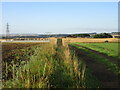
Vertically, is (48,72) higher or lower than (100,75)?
higher

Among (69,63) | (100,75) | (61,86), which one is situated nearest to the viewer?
(61,86)

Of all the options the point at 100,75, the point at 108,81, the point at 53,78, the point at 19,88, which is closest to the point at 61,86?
the point at 53,78

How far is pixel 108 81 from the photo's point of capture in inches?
223

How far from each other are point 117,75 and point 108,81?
920 mm

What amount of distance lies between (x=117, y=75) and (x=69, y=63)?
6.23 ft

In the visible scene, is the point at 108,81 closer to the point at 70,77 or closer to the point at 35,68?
the point at 70,77

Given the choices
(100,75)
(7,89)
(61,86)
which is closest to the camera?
(7,89)

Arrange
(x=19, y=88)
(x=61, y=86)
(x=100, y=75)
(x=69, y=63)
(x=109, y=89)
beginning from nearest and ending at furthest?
(x=19, y=88) → (x=61, y=86) → (x=109, y=89) → (x=69, y=63) → (x=100, y=75)

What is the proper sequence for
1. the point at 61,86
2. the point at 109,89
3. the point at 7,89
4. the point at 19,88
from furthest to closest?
1. the point at 109,89
2. the point at 61,86
3. the point at 7,89
4. the point at 19,88

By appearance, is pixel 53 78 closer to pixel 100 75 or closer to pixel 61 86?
pixel 61 86

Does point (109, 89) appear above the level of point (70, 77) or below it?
below

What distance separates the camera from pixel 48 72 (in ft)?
15.3

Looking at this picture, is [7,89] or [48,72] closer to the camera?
[7,89]

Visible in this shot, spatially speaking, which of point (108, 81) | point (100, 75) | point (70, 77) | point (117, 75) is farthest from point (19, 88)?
point (117, 75)
